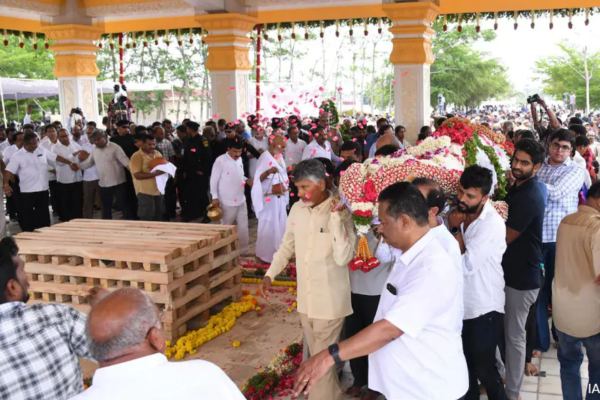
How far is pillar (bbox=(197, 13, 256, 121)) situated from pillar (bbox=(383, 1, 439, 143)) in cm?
291

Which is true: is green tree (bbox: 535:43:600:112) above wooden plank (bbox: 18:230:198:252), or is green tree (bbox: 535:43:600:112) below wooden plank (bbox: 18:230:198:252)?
above

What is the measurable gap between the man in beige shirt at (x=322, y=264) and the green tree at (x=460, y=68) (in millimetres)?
27644

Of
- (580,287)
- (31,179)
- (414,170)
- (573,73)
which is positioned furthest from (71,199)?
(573,73)

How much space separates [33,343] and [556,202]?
3.88m

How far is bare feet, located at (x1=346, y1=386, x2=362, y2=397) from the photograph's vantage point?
13.2 feet

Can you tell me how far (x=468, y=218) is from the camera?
134 inches

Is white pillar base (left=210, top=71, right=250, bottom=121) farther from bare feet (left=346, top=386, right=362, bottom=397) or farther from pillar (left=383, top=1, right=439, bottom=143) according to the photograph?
bare feet (left=346, top=386, right=362, bottom=397)

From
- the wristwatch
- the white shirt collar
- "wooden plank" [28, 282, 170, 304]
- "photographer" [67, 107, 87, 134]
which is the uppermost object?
"photographer" [67, 107, 87, 134]

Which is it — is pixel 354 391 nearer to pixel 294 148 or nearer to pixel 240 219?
pixel 240 219

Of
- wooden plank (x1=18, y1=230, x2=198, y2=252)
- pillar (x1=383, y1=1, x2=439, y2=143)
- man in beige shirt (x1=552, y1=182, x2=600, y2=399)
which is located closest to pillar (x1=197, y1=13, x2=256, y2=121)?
pillar (x1=383, y1=1, x2=439, y2=143)

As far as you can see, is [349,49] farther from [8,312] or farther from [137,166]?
[8,312]

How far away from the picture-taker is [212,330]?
16.6ft

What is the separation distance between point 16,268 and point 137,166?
5.34 m

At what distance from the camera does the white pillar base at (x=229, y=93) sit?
38.2ft
